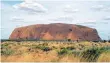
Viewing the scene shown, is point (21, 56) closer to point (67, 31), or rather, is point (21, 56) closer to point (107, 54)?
point (107, 54)

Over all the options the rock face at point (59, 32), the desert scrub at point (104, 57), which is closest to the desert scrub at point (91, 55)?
the desert scrub at point (104, 57)

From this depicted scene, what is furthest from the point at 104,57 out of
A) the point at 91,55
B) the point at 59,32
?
the point at 59,32

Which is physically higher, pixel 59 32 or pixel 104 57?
pixel 104 57

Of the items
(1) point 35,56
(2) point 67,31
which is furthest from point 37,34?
(1) point 35,56

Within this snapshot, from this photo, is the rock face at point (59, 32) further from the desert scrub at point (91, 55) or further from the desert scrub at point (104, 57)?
the desert scrub at point (104, 57)

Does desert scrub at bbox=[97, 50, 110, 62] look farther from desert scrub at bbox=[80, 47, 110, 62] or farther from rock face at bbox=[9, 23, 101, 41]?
rock face at bbox=[9, 23, 101, 41]

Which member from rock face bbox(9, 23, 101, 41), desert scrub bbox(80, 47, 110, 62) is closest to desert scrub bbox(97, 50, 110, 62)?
desert scrub bbox(80, 47, 110, 62)

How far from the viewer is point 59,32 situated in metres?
122

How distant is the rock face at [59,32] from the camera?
4719 inches

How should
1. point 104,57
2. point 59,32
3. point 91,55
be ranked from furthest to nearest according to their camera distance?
point 59,32 → point 91,55 → point 104,57

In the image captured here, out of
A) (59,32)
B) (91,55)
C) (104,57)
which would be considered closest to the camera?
(104,57)

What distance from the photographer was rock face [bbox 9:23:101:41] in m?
120

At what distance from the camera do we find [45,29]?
12750 cm

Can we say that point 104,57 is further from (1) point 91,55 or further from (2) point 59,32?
(2) point 59,32
